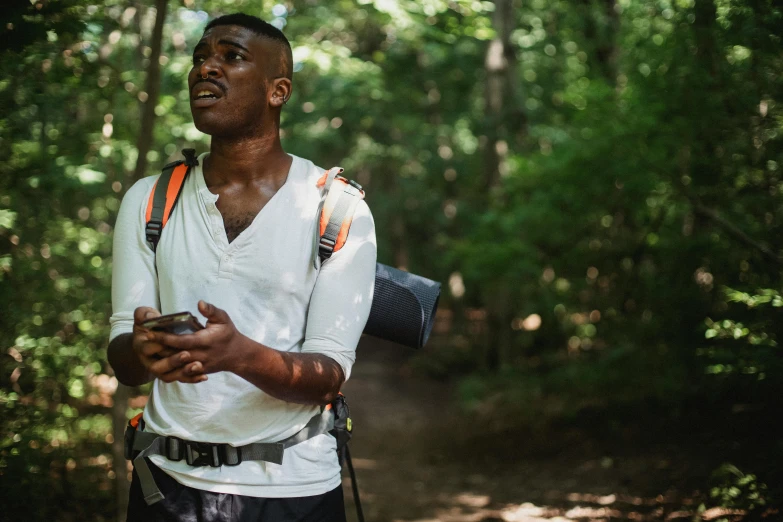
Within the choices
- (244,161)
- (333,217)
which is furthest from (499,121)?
(333,217)

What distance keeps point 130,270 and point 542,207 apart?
23.7ft

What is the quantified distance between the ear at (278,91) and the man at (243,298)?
58mm

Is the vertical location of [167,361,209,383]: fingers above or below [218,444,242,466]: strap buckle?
above

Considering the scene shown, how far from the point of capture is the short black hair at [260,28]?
2.33 metres

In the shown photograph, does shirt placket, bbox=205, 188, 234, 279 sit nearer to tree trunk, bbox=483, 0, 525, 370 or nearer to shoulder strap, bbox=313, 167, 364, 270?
shoulder strap, bbox=313, 167, 364, 270

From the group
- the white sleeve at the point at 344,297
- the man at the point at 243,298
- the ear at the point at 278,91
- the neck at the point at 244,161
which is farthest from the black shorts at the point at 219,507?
the ear at the point at 278,91

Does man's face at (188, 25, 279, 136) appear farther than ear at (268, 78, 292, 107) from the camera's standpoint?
No

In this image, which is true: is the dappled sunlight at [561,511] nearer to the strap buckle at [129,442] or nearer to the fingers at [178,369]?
the strap buckle at [129,442]

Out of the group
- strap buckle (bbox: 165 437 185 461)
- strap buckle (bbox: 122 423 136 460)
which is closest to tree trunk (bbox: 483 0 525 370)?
strap buckle (bbox: 122 423 136 460)

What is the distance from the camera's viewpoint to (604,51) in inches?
491

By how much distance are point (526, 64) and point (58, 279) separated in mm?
15322

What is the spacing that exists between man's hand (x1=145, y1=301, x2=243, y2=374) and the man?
0.74ft

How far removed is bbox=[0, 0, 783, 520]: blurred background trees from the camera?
4703mm

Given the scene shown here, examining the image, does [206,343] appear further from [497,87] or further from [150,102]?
[497,87]
